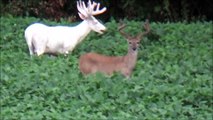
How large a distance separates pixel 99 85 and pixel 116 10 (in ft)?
21.7

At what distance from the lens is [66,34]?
959 cm

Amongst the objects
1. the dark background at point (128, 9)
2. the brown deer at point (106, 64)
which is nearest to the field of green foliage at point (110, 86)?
the brown deer at point (106, 64)

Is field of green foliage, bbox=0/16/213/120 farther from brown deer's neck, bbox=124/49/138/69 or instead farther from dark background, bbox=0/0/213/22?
dark background, bbox=0/0/213/22

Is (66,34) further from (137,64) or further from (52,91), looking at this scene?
(52,91)

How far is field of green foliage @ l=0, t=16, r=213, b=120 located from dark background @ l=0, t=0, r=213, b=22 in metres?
3.65

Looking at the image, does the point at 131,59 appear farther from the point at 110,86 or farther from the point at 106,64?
the point at 110,86

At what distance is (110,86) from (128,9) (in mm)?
6402

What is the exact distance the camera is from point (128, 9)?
14352 millimetres

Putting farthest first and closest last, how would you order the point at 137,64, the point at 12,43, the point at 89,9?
the point at 12,43 → the point at 89,9 → the point at 137,64

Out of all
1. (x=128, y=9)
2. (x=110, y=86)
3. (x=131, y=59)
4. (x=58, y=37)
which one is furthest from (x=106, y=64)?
(x=128, y=9)

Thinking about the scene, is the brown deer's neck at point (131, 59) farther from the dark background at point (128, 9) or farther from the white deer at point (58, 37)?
the dark background at point (128, 9)

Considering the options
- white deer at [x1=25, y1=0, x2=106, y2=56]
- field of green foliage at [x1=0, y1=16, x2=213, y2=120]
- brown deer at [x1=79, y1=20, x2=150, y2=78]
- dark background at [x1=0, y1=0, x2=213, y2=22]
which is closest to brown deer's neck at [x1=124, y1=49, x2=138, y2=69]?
Result: brown deer at [x1=79, y1=20, x2=150, y2=78]

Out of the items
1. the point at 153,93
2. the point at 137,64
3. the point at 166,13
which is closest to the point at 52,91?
the point at 153,93

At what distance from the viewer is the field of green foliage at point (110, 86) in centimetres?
742
